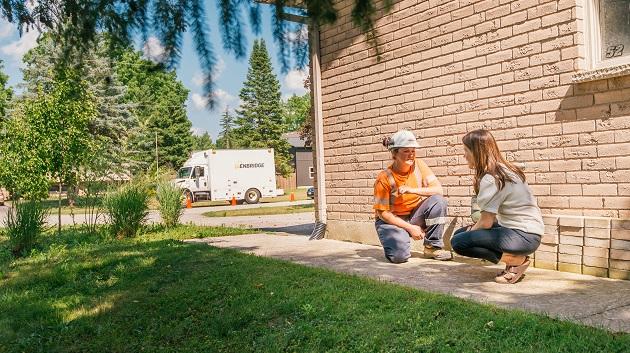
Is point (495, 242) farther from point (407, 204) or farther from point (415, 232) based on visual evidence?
point (407, 204)

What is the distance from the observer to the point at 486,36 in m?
6.00

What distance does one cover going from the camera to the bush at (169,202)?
11.7 m

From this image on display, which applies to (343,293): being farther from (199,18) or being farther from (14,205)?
(14,205)

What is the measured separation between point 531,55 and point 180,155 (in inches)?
1871

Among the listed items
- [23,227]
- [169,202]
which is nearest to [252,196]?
[169,202]

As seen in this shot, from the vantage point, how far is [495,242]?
188 inches

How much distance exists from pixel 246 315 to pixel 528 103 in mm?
3454

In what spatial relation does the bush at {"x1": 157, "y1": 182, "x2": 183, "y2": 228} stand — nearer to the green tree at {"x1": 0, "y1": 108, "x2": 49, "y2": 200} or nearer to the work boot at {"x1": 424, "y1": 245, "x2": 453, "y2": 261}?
the green tree at {"x1": 0, "y1": 108, "x2": 49, "y2": 200}

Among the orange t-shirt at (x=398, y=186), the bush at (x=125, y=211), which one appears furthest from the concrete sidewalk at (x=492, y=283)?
the bush at (x=125, y=211)

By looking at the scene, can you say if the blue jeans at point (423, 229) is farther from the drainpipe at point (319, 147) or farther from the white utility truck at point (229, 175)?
the white utility truck at point (229, 175)

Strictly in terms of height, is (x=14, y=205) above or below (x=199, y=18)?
below

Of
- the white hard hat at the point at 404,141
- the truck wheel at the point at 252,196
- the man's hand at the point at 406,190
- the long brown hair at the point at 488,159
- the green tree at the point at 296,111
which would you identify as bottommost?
the truck wheel at the point at 252,196

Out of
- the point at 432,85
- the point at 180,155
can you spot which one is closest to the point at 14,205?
the point at 432,85

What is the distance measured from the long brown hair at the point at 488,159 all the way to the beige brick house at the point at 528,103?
80cm
